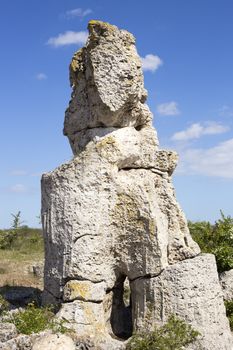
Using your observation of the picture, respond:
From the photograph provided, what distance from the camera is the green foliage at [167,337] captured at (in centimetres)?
791

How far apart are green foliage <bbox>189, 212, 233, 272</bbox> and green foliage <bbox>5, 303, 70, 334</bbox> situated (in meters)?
4.88

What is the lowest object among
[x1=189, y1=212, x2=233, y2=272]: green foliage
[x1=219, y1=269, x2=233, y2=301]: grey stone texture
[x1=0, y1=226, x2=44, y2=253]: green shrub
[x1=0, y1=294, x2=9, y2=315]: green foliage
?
[x1=0, y1=294, x2=9, y2=315]: green foliage

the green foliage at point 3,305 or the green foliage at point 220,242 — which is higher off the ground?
the green foliage at point 220,242

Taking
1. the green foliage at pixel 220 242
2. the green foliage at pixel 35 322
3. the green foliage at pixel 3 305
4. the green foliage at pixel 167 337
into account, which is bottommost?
the green foliage at pixel 167 337

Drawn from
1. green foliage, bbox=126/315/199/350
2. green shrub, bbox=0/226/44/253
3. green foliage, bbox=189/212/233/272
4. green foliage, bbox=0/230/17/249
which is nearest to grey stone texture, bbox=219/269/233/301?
green foliage, bbox=189/212/233/272

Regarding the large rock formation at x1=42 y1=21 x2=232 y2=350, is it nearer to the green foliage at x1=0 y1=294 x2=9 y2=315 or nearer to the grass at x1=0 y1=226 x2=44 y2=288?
the green foliage at x1=0 y1=294 x2=9 y2=315

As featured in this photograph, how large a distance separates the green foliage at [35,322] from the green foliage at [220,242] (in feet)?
16.0

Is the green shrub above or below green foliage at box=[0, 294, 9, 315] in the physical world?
above

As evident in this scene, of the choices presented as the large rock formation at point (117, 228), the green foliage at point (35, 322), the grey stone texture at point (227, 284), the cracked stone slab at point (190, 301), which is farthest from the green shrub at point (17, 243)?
the cracked stone slab at point (190, 301)

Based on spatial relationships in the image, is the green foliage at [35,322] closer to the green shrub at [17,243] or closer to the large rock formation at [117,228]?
the large rock formation at [117,228]

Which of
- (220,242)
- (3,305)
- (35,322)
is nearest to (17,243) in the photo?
(220,242)

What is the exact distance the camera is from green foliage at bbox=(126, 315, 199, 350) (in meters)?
7.91

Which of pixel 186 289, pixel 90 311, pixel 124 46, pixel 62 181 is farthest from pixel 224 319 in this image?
pixel 124 46

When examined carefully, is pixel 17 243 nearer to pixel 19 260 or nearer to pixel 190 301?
pixel 19 260
